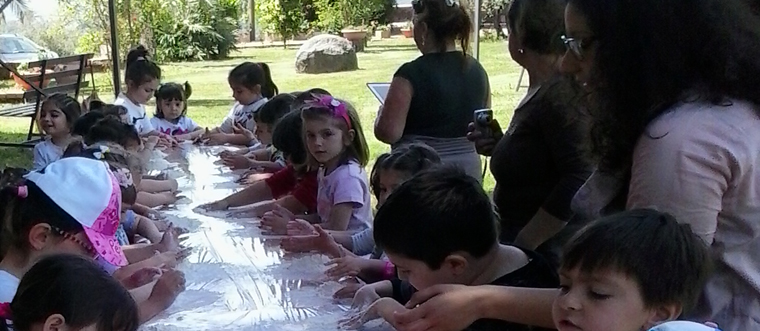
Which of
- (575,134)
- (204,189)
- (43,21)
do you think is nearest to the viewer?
(575,134)

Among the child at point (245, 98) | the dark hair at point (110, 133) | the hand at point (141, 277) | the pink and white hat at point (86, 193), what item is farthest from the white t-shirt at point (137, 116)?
the pink and white hat at point (86, 193)

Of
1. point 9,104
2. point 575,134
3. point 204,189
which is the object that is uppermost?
point 575,134

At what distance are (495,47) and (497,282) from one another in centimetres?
1353

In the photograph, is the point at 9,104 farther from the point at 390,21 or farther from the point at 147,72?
the point at 390,21

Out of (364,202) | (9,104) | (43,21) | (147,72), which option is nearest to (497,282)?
(364,202)

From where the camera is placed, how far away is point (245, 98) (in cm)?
473

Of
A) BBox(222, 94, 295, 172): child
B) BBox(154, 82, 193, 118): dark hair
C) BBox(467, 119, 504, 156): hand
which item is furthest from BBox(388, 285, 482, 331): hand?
BBox(154, 82, 193, 118): dark hair

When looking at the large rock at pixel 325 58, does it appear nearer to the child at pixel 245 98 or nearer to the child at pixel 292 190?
the child at pixel 245 98

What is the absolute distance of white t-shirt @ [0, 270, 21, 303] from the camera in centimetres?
160

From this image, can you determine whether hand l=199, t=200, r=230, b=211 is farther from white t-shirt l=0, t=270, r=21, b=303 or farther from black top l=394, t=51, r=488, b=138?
white t-shirt l=0, t=270, r=21, b=303

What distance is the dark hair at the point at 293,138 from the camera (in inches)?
113

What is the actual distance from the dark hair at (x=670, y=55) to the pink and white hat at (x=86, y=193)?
114 centimetres

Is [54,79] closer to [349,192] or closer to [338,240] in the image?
[349,192]

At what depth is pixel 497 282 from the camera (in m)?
1.50
